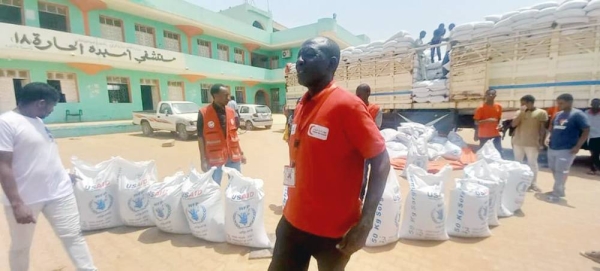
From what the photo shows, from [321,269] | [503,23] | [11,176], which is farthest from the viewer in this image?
[503,23]

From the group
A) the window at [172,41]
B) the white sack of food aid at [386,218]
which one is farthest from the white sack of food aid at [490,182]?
the window at [172,41]

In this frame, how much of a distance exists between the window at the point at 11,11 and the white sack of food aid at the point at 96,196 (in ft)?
44.0

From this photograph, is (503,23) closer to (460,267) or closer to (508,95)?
(508,95)

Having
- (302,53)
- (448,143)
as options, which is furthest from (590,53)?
(302,53)

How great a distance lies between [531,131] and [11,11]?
1720 cm

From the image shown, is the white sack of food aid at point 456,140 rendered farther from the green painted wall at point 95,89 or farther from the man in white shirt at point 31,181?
the green painted wall at point 95,89

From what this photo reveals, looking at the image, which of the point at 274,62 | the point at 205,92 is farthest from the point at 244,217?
the point at 274,62

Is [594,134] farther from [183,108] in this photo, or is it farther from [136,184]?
[183,108]

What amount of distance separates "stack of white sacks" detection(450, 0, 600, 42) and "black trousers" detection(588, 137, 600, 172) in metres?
2.12

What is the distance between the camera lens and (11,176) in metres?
1.62

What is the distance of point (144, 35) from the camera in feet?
50.2

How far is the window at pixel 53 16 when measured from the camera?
1184cm

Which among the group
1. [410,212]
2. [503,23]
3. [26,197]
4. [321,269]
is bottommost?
[410,212]

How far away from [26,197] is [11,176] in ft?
0.56
